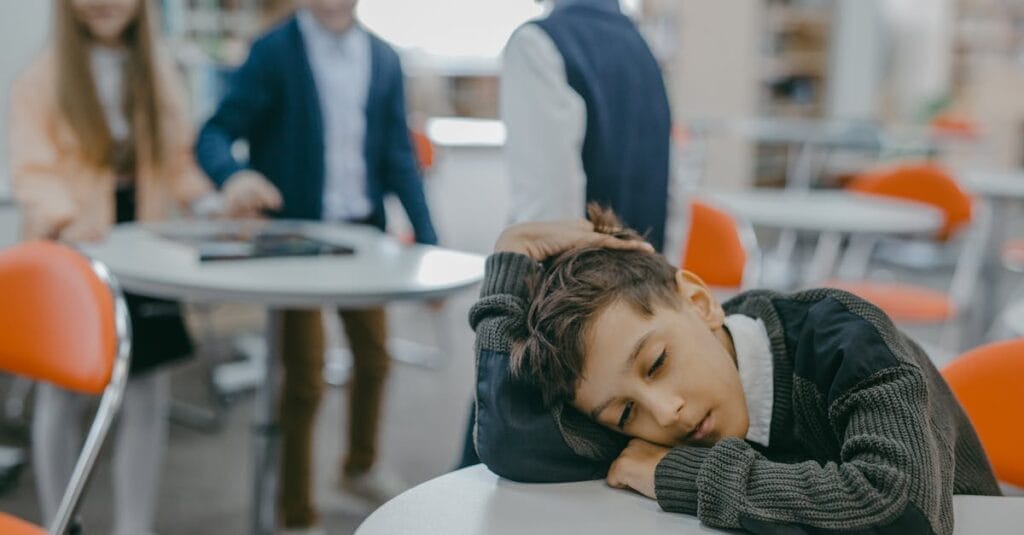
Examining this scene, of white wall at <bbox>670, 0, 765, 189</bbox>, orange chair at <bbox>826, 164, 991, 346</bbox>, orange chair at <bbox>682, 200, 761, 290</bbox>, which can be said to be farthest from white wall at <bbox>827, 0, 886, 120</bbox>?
orange chair at <bbox>682, 200, 761, 290</bbox>

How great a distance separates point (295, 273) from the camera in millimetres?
1650

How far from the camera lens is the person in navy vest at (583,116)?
1.44 m

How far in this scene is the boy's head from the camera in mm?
834

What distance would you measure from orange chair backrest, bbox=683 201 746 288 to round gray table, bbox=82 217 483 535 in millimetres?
615

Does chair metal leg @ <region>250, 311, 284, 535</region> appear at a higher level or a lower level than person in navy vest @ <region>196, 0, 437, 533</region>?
lower

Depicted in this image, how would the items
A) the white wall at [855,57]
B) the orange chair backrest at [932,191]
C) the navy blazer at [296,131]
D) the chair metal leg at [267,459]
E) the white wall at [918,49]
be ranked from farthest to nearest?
the white wall at [918,49]
the white wall at [855,57]
the orange chair backrest at [932,191]
the navy blazer at [296,131]
the chair metal leg at [267,459]

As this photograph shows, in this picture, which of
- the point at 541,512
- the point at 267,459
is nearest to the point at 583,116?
the point at 541,512

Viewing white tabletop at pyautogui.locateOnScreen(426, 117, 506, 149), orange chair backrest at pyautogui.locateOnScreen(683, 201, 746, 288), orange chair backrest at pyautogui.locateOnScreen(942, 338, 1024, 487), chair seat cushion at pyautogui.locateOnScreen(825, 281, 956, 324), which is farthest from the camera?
white tabletop at pyautogui.locateOnScreen(426, 117, 506, 149)

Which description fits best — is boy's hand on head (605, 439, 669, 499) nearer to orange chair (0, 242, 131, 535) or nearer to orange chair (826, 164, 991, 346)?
orange chair (0, 242, 131, 535)

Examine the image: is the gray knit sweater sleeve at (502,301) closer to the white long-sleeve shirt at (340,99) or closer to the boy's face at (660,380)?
the boy's face at (660,380)

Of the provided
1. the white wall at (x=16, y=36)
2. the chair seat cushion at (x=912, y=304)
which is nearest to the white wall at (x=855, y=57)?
the chair seat cushion at (x=912, y=304)

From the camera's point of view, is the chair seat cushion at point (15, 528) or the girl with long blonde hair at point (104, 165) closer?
the chair seat cushion at point (15, 528)

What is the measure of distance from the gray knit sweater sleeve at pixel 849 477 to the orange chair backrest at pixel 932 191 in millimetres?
2966

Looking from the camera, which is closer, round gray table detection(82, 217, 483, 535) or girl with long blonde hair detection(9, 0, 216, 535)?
round gray table detection(82, 217, 483, 535)
